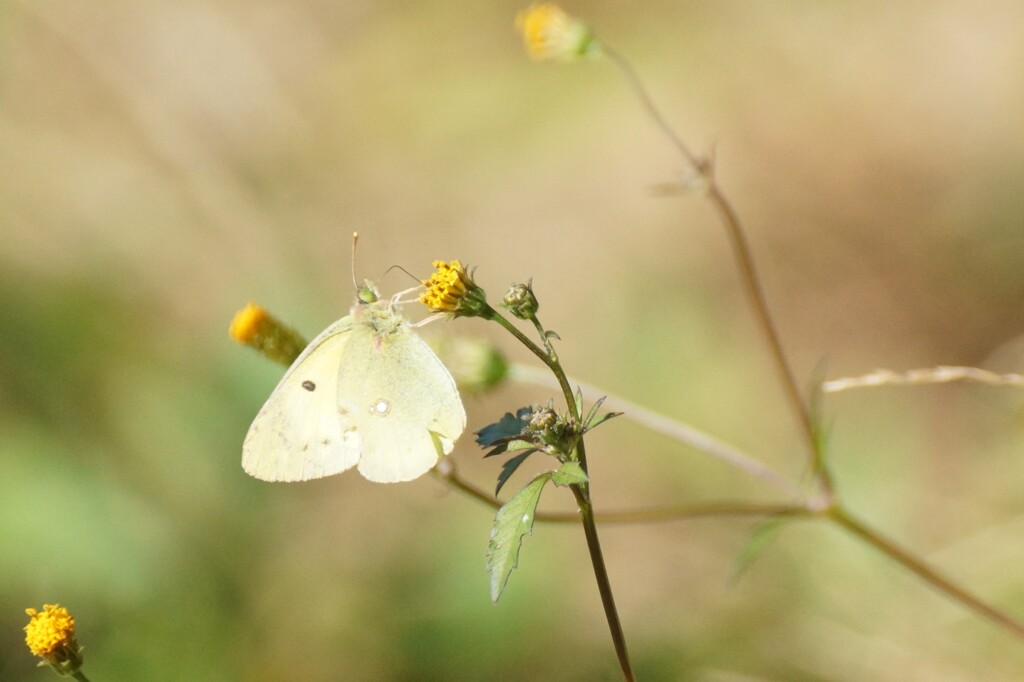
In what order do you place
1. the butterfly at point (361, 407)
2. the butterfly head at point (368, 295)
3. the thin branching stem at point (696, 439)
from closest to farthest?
1. the butterfly at point (361, 407)
2. the butterfly head at point (368, 295)
3. the thin branching stem at point (696, 439)

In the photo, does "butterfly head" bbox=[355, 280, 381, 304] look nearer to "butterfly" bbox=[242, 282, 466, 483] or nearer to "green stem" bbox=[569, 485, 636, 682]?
"butterfly" bbox=[242, 282, 466, 483]

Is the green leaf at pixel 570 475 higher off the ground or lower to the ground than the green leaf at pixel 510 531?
higher

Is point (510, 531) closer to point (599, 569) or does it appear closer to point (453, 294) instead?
point (599, 569)

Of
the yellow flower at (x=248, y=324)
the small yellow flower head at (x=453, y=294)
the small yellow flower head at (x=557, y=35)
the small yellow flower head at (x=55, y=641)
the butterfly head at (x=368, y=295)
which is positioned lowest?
the small yellow flower head at (x=55, y=641)

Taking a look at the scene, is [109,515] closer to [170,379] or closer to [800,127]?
[170,379]

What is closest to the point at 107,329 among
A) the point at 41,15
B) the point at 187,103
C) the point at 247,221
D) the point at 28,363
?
the point at 28,363

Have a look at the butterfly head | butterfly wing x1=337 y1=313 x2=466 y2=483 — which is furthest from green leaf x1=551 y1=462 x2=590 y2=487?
the butterfly head

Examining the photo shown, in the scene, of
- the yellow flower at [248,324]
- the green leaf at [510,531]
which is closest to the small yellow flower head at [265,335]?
the yellow flower at [248,324]

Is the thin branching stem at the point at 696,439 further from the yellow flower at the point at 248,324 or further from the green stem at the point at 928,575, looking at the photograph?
the yellow flower at the point at 248,324

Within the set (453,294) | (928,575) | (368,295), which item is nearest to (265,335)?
(368,295)
